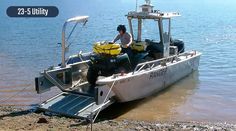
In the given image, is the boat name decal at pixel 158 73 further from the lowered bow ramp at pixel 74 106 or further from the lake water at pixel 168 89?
the lowered bow ramp at pixel 74 106

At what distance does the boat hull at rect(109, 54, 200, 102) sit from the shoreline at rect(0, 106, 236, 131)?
1.04 m

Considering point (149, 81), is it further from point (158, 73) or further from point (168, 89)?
point (168, 89)

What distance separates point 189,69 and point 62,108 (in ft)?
23.6

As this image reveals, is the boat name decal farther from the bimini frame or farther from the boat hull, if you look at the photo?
the bimini frame

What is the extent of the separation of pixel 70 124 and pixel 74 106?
1079 mm

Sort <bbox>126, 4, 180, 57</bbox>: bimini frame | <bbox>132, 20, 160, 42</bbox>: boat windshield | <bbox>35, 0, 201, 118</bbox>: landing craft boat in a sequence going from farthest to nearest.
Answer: <bbox>132, 20, 160, 42</bbox>: boat windshield → <bbox>126, 4, 180, 57</bbox>: bimini frame → <bbox>35, 0, 201, 118</bbox>: landing craft boat

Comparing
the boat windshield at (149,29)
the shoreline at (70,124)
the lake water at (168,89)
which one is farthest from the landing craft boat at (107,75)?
the lake water at (168,89)

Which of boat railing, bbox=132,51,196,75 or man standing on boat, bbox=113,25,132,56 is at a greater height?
man standing on boat, bbox=113,25,132,56

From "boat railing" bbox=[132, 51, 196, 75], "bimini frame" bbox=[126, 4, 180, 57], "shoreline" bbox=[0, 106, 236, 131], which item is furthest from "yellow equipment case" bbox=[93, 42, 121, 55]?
"bimini frame" bbox=[126, 4, 180, 57]

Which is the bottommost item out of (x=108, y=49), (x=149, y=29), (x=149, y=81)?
(x=149, y=81)

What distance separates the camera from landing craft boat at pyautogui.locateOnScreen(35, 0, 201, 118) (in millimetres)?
10469

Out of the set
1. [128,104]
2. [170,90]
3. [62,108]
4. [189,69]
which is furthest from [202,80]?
[62,108]

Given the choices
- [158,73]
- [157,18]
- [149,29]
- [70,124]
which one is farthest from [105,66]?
[149,29]

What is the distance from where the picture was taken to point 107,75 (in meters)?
11.5
